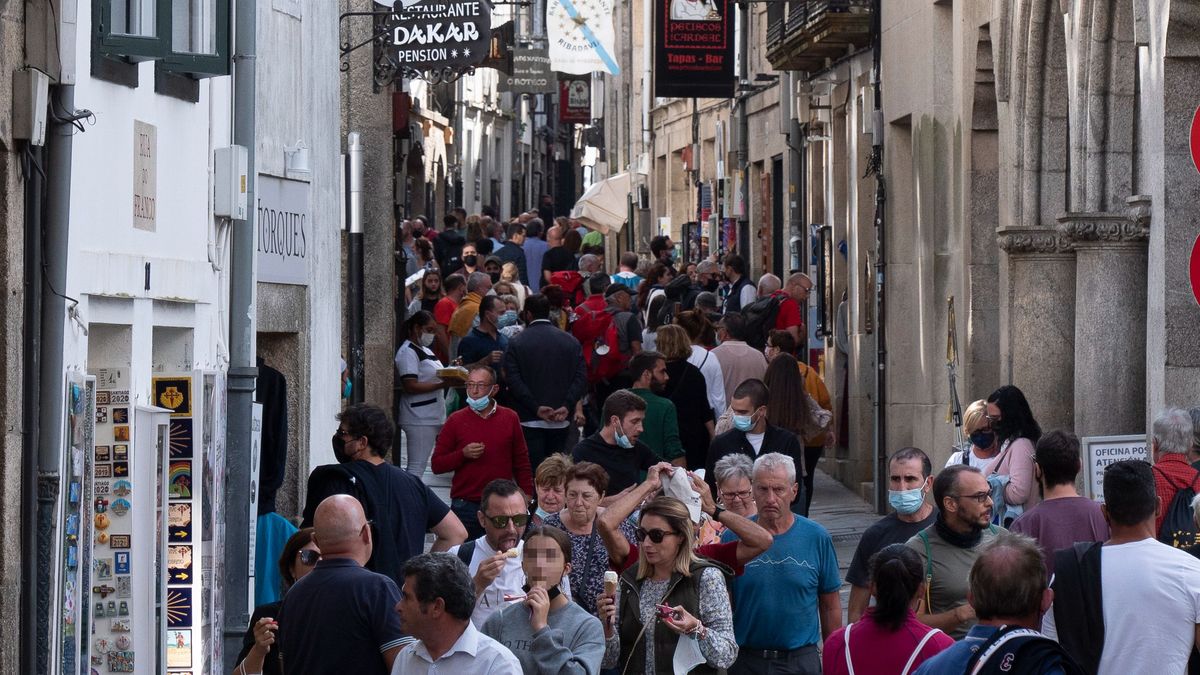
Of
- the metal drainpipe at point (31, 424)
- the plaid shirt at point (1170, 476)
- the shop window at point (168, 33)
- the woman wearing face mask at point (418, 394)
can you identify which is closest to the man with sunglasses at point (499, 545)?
the metal drainpipe at point (31, 424)

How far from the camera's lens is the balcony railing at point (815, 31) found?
69.9ft

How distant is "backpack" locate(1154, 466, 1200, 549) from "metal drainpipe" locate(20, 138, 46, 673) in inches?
171

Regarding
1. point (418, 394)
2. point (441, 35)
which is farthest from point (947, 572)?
point (441, 35)

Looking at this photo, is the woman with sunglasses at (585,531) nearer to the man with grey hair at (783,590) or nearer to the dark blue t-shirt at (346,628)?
the man with grey hair at (783,590)

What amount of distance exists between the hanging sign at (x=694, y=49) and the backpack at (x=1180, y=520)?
19864 millimetres

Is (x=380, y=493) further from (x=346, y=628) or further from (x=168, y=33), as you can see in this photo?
(x=346, y=628)

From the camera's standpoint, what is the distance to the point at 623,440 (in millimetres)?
11883

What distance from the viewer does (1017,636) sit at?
6.05 metres

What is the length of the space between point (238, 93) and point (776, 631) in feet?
15.4

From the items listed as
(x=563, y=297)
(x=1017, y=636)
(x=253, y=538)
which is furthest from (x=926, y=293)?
(x=1017, y=636)

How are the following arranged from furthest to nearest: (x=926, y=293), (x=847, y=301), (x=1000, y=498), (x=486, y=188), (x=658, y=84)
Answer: (x=486, y=188) → (x=658, y=84) → (x=847, y=301) → (x=926, y=293) → (x=1000, y=498)

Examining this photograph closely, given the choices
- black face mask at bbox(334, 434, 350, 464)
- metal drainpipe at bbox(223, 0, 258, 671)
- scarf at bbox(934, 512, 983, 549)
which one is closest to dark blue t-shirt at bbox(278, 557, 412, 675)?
scarf at bbox(934, 512, 983, 549)

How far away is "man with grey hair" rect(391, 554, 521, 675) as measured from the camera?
651 cm

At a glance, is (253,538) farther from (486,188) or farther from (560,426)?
(486,188)
